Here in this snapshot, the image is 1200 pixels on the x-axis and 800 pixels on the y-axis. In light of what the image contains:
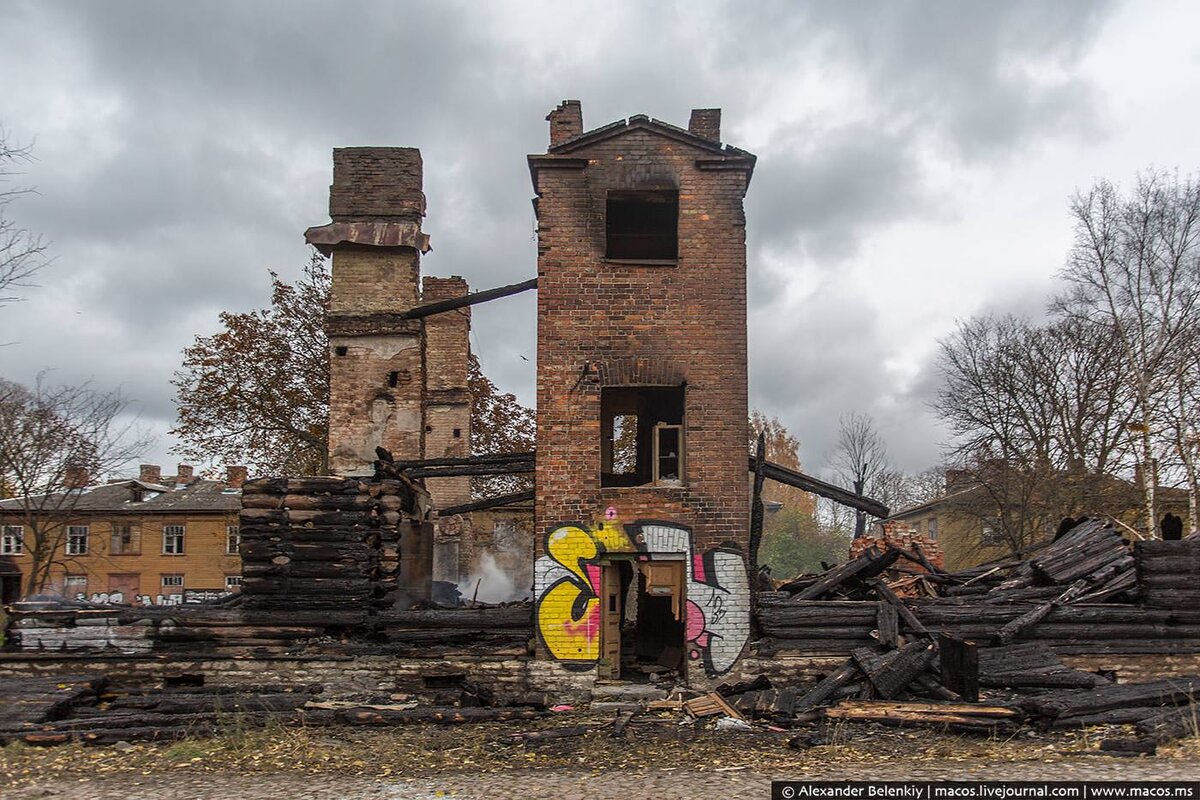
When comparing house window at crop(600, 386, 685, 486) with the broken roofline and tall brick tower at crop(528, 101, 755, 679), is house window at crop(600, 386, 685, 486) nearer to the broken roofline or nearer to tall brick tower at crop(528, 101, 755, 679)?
tall brick tower at crop(528, 101, 755, 679)

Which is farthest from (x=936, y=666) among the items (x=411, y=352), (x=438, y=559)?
(x=438, y=559)

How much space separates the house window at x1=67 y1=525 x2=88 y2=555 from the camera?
40969mm

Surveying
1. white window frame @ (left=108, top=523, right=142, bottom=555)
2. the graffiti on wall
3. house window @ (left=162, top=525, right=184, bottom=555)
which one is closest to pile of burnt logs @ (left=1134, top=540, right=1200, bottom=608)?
the graffiti on wall

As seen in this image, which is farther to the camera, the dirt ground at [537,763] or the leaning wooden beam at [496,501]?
the leaning wooden beam at [496,501]

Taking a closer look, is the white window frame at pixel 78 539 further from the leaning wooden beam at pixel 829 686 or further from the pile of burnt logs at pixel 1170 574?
the pile of burnt logs at pixel 1170 574

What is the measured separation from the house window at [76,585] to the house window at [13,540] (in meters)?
3.05

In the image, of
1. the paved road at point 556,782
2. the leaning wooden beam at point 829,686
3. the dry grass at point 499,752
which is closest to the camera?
the paved road at point 556,782

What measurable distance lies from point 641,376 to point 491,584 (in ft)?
44.6

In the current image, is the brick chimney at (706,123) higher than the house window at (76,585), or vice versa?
the brick chimney at (706,123)

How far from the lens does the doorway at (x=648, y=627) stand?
12.5 meters

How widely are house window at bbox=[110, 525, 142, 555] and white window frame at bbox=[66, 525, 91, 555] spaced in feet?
4.49

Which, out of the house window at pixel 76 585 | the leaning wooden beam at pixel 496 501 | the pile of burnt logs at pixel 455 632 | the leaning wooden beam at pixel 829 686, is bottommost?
the house window at pixel 76 585

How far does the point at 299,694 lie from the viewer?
11922mm

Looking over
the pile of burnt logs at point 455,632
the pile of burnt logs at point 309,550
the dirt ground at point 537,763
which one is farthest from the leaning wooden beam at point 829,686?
the pile of burnt logs at point 309,550
